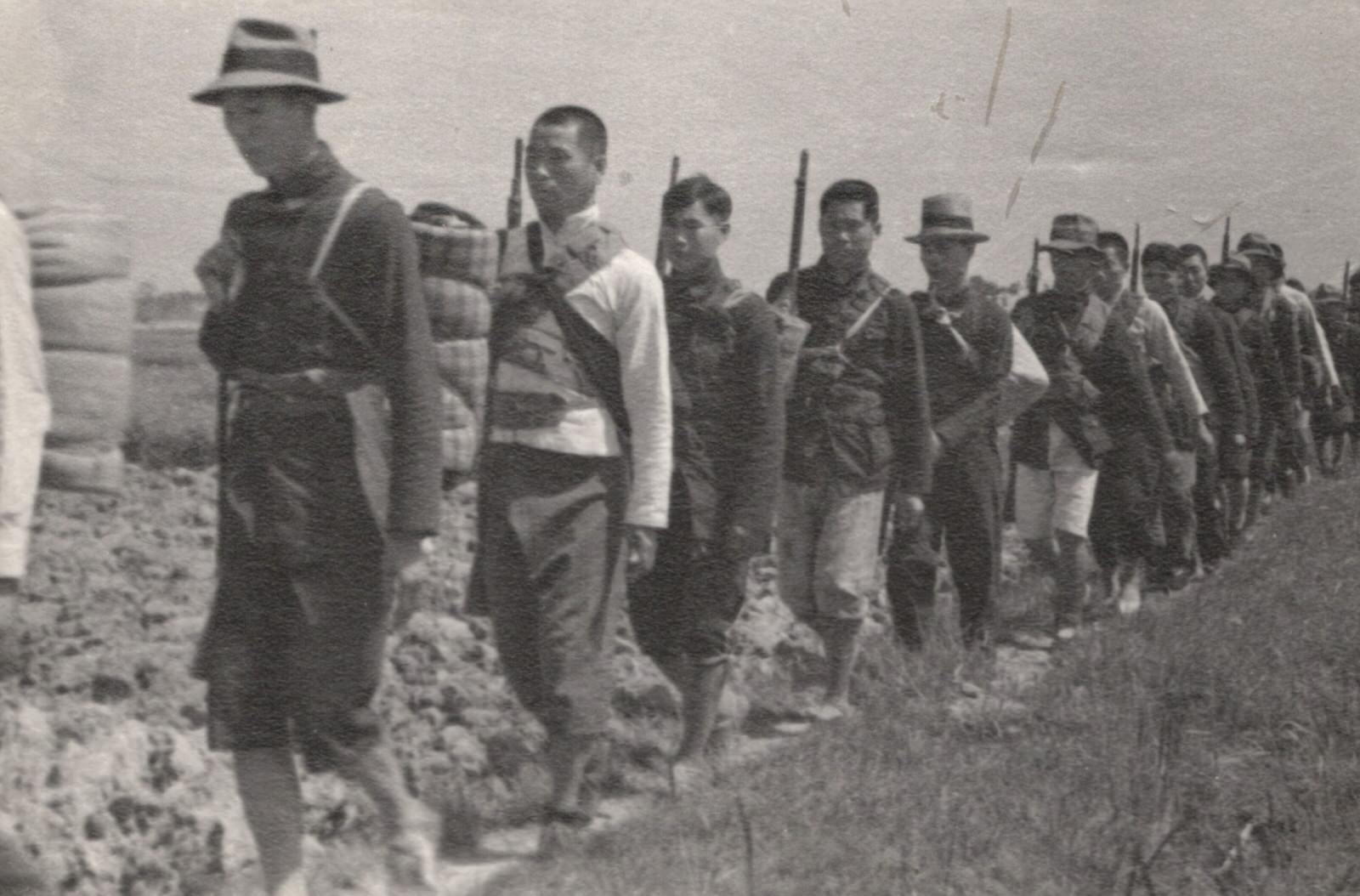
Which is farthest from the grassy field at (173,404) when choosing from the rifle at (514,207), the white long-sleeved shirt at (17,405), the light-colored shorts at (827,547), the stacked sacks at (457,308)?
the white long-sleeved shirt at (17,405)

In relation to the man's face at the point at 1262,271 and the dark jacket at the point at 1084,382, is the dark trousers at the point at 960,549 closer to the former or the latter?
the dark jacket at the point at 1084,382

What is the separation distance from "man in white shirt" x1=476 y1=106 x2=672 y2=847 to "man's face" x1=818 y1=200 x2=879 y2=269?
167cm

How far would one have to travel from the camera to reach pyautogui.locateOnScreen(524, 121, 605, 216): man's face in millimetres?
5078

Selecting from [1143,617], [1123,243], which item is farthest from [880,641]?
[1123,243]

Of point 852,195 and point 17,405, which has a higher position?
point 852,195

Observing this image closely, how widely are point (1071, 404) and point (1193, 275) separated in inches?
119

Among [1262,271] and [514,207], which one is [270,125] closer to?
[514,207]

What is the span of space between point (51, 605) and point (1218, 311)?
6.47 metres

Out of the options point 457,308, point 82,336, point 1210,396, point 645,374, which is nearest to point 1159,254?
point 1210,396

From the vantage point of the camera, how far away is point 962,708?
666cm

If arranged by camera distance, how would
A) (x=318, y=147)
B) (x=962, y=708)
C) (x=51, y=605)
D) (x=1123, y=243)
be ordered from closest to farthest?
(x=318, y=147)
(x=962, y=708)
(x=51, y=605)
(x=1123, y=243)

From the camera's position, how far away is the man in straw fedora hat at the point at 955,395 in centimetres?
754

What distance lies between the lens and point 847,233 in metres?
6.72

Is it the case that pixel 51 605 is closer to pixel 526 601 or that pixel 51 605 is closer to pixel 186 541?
pixel 186 541
